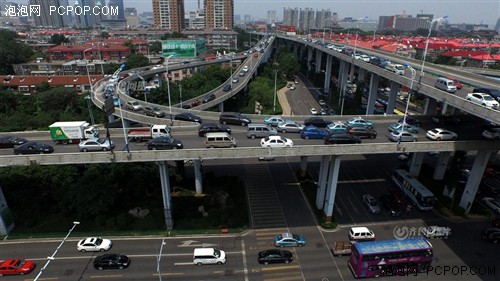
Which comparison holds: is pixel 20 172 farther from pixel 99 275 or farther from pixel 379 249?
pixel 379 249

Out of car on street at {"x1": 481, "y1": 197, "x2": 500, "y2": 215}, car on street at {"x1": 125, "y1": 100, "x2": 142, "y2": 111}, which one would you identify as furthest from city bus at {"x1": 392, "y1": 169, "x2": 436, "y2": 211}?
car on street at {"x1": 125, "y1": 100, "x2": 142, "y2": 111}

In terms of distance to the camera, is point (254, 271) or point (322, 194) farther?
point (322, 194)

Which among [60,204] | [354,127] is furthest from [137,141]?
[354,127]

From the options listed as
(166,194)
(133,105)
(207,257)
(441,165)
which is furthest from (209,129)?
(441,165)

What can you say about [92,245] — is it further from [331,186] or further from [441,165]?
[441,165]

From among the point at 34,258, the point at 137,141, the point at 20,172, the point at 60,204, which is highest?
the point at 137,141

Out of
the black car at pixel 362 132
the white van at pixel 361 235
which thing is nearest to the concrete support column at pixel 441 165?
the black car at pixel 362 132

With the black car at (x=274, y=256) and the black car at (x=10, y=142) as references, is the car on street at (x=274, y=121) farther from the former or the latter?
the black car at (x=10, y=142)
